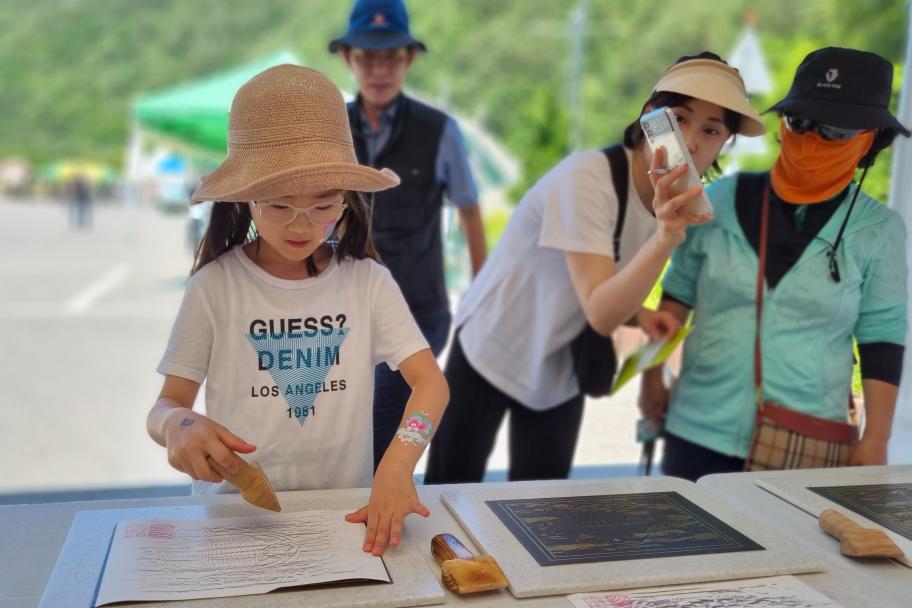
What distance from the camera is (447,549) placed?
1.11 m

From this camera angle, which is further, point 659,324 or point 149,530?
point 659,324

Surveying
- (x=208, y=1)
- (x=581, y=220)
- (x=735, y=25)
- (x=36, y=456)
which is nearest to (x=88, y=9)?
(x=208, y=1)

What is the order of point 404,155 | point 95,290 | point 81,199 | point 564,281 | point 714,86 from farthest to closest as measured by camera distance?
point 81,199
point 95,290
point 404,155
point 564,281
point 714,86

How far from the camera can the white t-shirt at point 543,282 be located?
67.1 inches

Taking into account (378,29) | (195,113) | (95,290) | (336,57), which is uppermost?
(336,57)

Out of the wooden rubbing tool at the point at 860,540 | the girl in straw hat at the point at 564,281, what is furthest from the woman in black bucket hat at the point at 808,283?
the wooden rubbing tool at the point at 860,540

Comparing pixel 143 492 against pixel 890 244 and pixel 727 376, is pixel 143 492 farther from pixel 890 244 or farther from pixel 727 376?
pixel 890 244

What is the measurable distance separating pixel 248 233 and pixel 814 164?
1093 mm

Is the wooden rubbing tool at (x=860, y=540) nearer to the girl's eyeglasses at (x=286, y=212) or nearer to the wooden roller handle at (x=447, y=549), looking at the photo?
the wooden roller handle at (x=447, y=549)

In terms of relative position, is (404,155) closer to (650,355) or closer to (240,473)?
(650,355)

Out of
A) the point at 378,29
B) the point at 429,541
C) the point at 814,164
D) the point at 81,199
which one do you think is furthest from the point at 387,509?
the point at 81,199

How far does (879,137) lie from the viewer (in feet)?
5.67

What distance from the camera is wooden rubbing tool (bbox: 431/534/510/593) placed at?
3.37ft

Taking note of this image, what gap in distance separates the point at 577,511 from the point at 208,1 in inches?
1846
